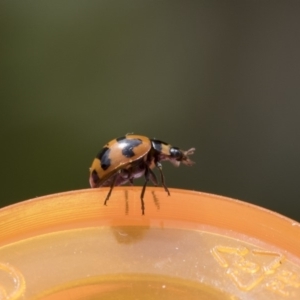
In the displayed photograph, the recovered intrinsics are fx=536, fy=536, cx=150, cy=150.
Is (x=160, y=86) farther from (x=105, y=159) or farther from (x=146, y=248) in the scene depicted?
(x=146, y=248)

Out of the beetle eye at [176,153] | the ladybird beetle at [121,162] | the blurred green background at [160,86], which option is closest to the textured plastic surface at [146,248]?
→ the ladybird beetle at [121,162]

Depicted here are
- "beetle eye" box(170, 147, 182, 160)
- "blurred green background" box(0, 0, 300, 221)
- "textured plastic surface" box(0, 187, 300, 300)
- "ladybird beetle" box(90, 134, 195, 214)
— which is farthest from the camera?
"blurred green background" box(0, 0, 300, 221)

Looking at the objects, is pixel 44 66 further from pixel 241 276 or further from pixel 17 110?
pixel 241 276

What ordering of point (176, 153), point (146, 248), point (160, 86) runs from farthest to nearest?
point (160, 86) → point (176, 153) → point (146, 248)

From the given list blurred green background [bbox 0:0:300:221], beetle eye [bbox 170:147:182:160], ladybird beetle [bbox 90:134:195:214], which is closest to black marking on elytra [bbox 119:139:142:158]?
ladybird beetle [bbox 90:134:195:214]

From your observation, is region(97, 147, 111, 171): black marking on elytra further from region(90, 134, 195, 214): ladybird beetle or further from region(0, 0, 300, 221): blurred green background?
region(0, 0, 300, 221): blurred green background

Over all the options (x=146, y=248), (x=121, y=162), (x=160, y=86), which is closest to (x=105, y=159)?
(x=121, y=162)

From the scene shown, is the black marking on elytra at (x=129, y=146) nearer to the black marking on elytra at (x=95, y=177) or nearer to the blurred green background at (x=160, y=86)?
the black marking on elytra at (x=95, y=177)
